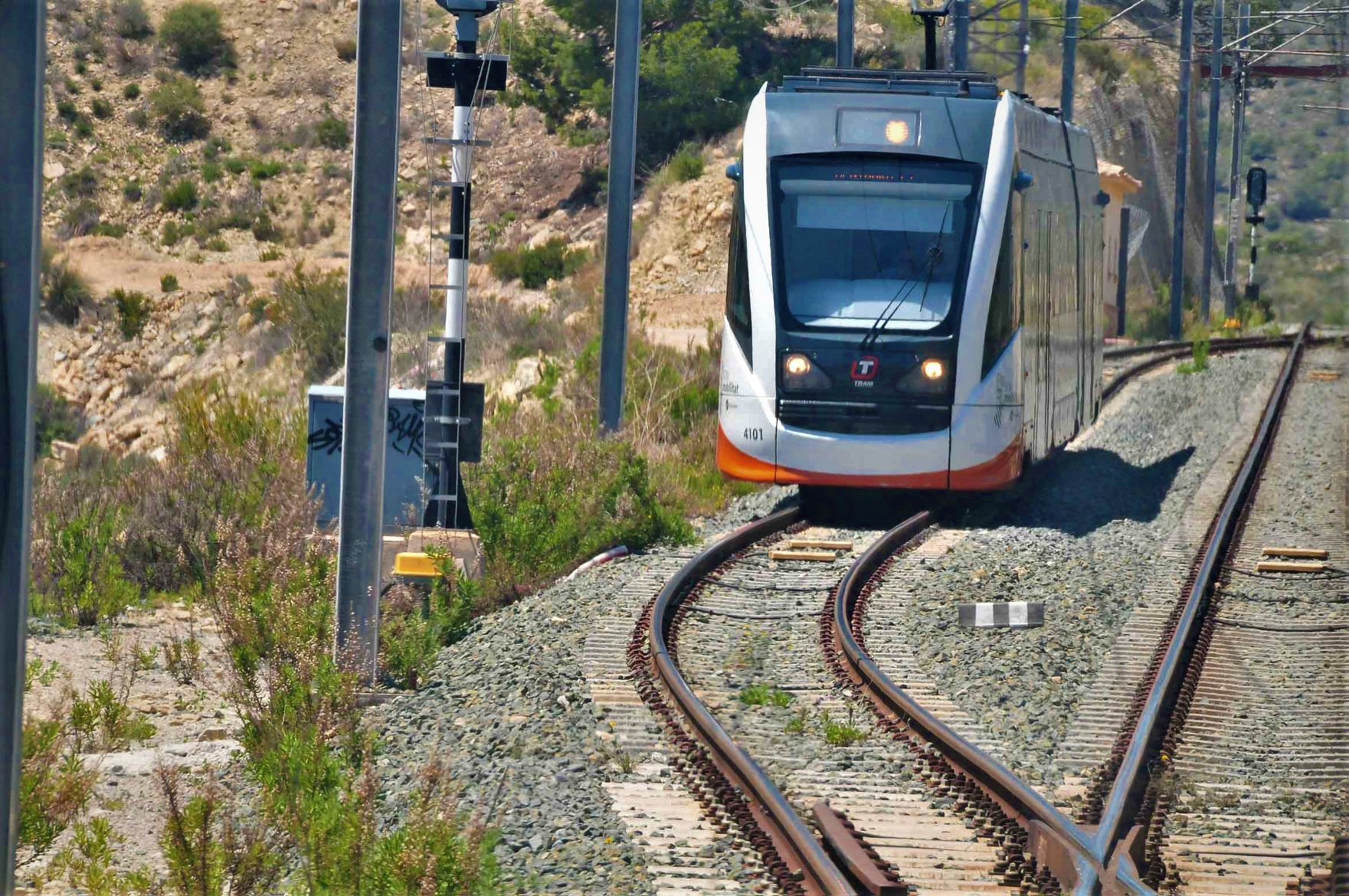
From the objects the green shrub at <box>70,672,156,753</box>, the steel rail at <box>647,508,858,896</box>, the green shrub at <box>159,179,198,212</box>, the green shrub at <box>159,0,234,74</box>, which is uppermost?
the green shrub at <box>159,0,234,74</box>

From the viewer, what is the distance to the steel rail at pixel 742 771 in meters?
5.65

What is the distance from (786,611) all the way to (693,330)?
2145 centimetres

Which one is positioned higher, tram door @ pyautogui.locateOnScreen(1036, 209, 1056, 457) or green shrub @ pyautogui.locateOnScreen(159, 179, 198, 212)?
green shrub @ pyautogui.locateOnScreen(159, 179, 198, 212)

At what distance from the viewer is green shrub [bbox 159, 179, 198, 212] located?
53969 millimetres

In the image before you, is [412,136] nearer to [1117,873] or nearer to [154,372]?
[154,372]

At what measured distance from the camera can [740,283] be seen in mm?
13914

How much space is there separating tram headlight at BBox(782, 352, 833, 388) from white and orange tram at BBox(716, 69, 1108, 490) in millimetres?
13

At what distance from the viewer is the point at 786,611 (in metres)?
10.9

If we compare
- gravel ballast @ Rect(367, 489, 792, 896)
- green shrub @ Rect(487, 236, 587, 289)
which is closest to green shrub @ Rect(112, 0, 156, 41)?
green shrub @ Rect(487, 236, 587, 289)

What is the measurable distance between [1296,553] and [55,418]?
86.5 feet

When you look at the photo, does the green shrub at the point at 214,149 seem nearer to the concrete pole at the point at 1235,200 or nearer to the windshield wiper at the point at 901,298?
the concrete pole at the point at 1235,200

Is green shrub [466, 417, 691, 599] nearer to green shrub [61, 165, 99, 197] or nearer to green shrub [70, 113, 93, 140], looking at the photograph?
green shrub [61, 165, 99, 197]

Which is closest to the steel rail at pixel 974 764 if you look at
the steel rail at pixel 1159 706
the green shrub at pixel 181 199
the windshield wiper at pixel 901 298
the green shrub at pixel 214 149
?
the steel rail at pixel 1159 706

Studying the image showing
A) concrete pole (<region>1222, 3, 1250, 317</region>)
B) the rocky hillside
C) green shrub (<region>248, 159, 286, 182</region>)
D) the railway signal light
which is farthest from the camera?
green shrub (<region>248, 159, 286, 182</region>)
